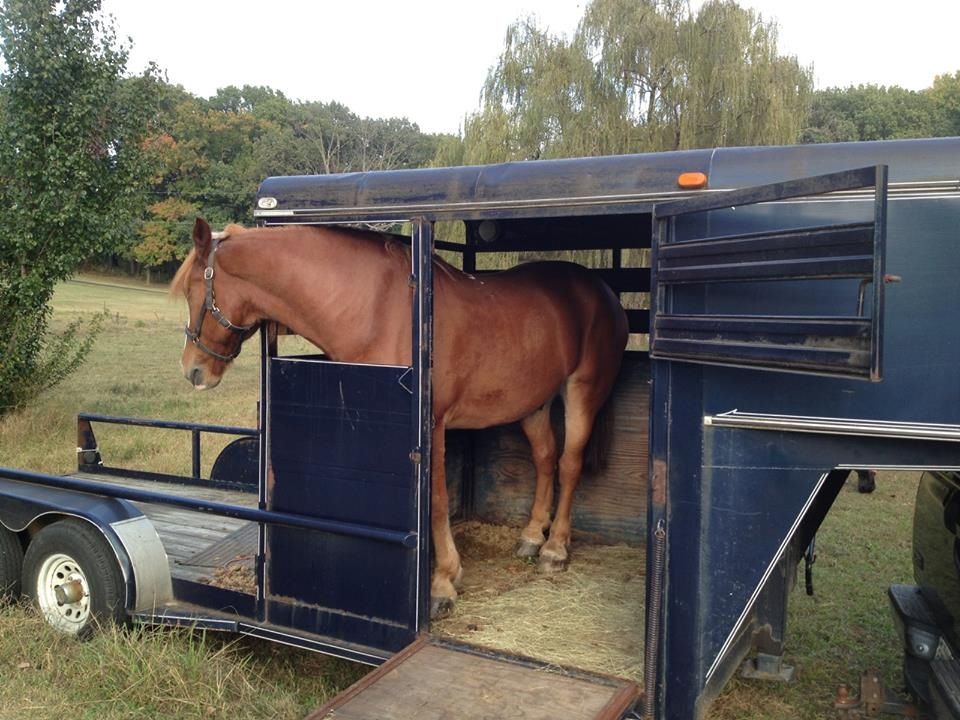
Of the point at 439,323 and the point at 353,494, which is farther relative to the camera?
the point at 439,323

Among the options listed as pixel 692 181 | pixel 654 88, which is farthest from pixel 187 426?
pixel 654 88

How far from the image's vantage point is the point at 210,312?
145 inches

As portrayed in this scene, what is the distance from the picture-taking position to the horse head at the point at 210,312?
11.9 ft

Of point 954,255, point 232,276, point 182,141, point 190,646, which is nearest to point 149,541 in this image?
point 190,646

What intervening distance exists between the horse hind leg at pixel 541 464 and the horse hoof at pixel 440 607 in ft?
3.58

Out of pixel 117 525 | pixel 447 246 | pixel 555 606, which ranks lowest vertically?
pixel 555 606

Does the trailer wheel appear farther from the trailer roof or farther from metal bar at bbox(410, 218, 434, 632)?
the trailer roof

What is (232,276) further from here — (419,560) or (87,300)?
(87,300)

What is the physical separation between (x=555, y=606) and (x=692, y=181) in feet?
7.58

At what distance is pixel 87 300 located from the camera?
33625mm

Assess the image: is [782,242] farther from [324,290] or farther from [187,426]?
[187,426]

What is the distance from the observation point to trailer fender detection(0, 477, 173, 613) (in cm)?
388

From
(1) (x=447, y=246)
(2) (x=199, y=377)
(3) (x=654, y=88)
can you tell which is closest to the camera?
(2) (x=199, y=377)

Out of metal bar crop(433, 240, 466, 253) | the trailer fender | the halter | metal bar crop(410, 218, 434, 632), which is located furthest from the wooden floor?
metal bar crop(433, 240, 466, 253)
